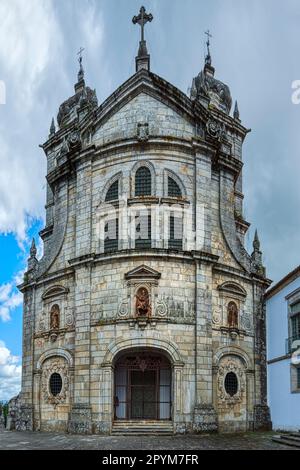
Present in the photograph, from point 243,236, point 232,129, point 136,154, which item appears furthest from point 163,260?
point 232,129

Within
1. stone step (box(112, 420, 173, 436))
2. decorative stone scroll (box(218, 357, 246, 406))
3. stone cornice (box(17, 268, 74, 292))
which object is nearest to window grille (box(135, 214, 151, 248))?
stone cornice (box(17, 268, 74, 292))

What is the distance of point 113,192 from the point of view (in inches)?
1101

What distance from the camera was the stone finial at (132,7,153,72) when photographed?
1168 inches

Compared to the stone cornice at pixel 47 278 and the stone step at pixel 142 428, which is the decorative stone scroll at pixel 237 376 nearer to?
the stone step at pixel 142 428

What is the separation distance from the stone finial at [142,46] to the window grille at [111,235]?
7.73 metres

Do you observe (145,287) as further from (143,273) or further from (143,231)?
(143,231)

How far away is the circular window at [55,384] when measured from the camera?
27531 mm

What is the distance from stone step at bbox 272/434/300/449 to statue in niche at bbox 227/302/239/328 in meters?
6.00

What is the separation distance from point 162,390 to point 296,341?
6064 mm

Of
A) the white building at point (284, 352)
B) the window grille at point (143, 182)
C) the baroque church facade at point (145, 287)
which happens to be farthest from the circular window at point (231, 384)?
the window grille at point (143, 182)

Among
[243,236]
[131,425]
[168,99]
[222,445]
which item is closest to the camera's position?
[222,445]

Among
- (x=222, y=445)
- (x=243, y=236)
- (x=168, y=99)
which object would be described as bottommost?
(x=222, y=445)

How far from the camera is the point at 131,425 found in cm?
2469

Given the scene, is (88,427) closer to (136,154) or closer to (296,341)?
(296,341)
